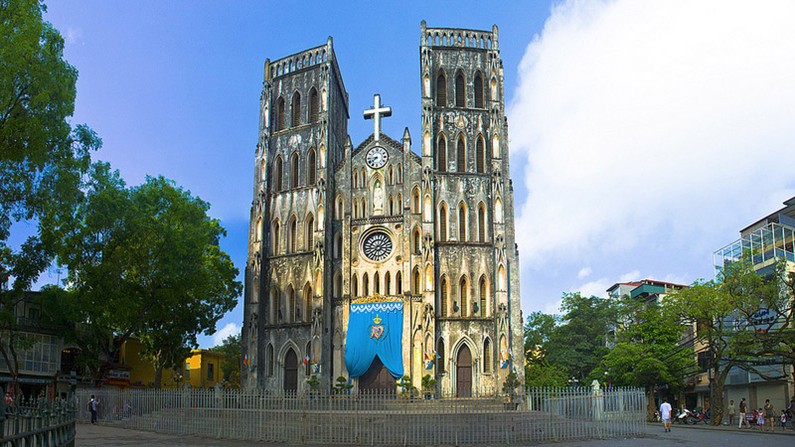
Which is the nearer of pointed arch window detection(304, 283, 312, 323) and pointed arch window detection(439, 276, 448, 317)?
pointed arch window detection(439, 276, 448, 317)

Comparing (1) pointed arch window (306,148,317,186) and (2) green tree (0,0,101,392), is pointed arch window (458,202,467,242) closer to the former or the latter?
(1) pointed arch window (306,148,317,186)

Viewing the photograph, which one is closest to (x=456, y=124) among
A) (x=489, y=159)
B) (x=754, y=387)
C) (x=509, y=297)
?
(x=489, y=159)

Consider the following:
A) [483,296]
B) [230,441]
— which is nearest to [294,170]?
[483,296]

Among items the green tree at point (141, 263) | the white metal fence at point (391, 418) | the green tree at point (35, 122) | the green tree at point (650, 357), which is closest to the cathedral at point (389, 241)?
the green tree at point (141, 263)

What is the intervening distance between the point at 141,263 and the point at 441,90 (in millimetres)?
19199

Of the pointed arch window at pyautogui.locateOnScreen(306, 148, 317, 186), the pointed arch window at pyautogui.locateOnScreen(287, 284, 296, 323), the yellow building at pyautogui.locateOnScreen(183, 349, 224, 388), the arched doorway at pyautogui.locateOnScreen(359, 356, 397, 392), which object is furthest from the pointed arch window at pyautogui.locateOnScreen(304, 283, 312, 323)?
the yellow building at pyautogui.locateOnScreen(183, 349, 224, 388)

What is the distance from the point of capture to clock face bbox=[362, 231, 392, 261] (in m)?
38.8

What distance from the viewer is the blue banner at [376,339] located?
36.7 m

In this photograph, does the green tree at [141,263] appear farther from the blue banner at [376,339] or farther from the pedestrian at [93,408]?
the blue banner at [376,339]

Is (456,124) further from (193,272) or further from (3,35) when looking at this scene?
(3,35)

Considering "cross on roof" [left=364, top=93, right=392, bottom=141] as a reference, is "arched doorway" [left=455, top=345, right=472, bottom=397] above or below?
below

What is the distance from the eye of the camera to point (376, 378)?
37438 millimetres

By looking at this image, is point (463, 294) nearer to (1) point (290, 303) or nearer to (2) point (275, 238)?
(1) point (290, 303)

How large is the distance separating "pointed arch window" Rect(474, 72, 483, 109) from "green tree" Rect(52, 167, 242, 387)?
1660 centimetres
